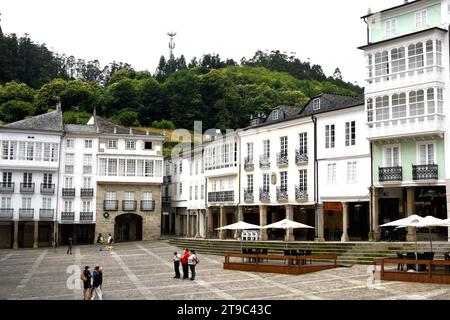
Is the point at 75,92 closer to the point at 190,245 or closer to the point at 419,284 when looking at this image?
the point at 190,245

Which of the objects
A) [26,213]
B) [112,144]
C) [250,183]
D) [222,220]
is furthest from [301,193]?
[26,213]

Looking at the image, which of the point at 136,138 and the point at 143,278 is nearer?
the point at 143,278

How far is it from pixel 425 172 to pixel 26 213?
37.4 meters

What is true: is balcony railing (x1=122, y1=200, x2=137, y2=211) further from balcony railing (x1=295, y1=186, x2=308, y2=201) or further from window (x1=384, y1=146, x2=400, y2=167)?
window (x1=384, y1=146, x2=400, y2=167)

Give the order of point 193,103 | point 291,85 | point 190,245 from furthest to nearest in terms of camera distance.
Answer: point 291,85
point 193,103
point 190,245

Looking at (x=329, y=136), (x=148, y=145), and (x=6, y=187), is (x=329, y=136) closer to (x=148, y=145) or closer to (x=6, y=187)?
(x=148, y=145)

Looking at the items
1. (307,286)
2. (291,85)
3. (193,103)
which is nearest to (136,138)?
(307,286)

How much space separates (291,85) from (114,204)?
73.1m

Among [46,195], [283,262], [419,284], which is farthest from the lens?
[46,195]

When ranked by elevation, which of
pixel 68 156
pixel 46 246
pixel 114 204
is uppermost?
pixel 68 156

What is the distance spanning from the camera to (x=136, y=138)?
56.3 metres

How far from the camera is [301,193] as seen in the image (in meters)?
41.2

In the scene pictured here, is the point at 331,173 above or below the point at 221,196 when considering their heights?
above

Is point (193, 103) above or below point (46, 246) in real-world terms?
above
